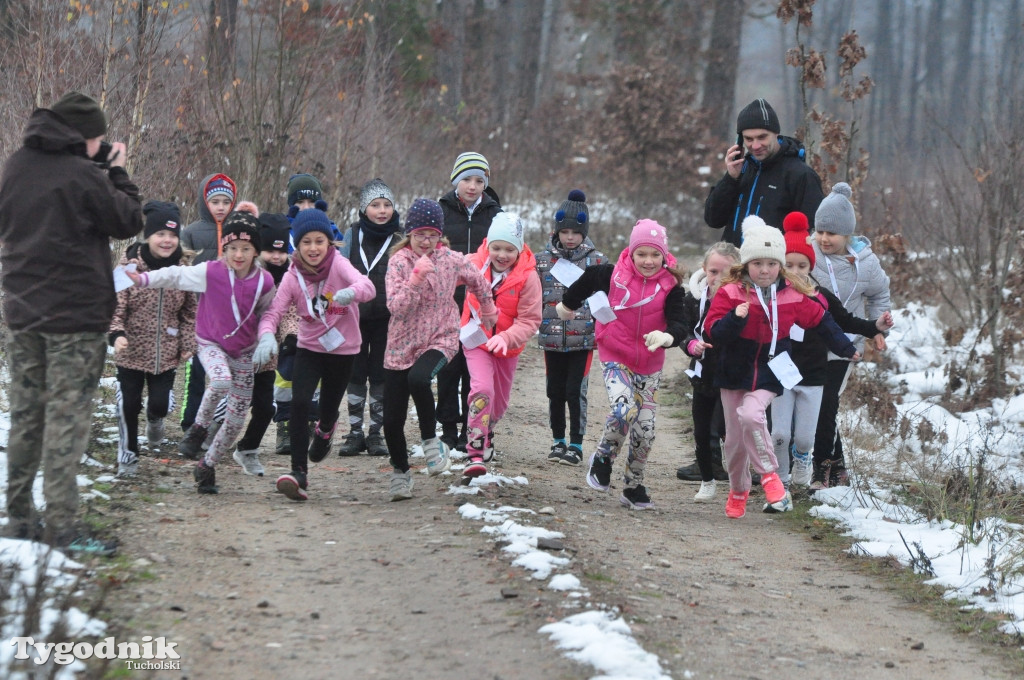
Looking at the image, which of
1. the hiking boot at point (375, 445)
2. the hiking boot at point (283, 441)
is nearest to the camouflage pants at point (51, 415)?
the hiking boot at point (283, 441)

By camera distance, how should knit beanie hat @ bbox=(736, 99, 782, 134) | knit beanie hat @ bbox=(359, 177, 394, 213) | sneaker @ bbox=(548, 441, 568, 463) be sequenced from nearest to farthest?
knit beanie hat @ bbox=(736, 99, 782, 134) < knit beanie hat @ bbox=(359, 177, 394, 213) < sneaker @ bbox=(548, 441, 568, 463)

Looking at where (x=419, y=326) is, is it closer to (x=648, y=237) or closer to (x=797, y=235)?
(x=648, y=237)

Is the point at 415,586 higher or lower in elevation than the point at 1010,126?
lower

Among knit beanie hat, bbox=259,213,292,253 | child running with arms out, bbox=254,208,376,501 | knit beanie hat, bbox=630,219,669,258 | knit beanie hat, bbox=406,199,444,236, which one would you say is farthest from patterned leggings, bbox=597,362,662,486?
knit beanie hat, bbox=259,213,292,253

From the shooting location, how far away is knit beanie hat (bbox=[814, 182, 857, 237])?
812 centimetres

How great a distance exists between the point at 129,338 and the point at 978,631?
536 centimetres

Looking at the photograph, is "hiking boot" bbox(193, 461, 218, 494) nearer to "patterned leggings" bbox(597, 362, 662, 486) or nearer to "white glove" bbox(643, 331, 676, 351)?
"patterned leggings" bbox(597, 362, 662, 486)

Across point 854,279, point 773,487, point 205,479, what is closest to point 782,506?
point 773,487

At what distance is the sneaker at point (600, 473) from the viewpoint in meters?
7.84

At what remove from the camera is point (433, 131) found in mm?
23453

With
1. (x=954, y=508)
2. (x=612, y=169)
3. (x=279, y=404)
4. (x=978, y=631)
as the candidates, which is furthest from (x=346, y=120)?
(x=612, y=169)

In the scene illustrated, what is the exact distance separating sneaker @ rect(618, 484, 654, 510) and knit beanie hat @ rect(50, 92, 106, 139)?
3.90 m

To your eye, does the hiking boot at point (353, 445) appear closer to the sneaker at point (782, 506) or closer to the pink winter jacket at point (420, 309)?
the pink winter jacket at point (420, 309)

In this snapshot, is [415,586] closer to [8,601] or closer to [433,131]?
[8,601]
